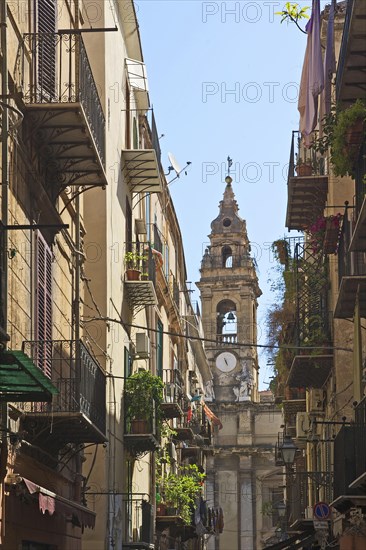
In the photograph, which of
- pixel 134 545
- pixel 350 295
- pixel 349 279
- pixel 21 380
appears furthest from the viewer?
pixel 134 545

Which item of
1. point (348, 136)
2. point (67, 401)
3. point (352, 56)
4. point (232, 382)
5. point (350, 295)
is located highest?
point (232, 382)

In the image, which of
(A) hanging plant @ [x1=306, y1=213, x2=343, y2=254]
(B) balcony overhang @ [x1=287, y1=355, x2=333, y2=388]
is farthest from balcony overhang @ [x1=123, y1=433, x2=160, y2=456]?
(A) hanging plant @ [x1=306, y1=213, x2=343, y2=254]

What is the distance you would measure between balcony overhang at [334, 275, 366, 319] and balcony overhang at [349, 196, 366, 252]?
50.3 inches

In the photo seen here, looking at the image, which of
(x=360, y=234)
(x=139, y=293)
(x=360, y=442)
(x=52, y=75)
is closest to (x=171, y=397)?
(x=139, y=293)

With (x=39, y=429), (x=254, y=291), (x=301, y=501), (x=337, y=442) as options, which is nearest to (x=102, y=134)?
(x=39, y=429)

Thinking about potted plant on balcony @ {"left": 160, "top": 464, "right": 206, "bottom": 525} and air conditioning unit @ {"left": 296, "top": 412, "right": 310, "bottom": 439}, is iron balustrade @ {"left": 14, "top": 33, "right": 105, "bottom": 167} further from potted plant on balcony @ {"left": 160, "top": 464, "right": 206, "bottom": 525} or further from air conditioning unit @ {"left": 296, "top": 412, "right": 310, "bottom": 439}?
potted plant on balcony @ {"left": 160, "top": 464, "right": 206, "bottom": 525}

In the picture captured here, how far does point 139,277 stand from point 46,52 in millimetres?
10953

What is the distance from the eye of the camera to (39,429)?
15812 mm

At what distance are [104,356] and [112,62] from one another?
5.55 metres

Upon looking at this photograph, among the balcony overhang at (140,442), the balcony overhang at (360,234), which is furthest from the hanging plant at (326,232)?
the balcony overhang at (360,234)

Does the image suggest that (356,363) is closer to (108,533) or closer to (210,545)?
(108,533)

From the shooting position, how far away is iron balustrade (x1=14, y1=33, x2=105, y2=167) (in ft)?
50.0

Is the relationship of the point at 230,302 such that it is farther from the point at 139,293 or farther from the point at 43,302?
the point at 43,302

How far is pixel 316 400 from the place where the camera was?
99.9 feet
